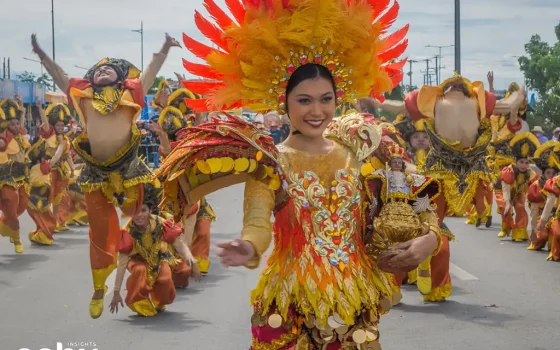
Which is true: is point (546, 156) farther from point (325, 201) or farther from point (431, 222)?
point (325, 201)

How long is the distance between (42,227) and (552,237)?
7.93 meters

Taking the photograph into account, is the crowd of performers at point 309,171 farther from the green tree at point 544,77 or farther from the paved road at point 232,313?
the green tree at point 544,77

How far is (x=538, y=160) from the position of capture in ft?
44.5

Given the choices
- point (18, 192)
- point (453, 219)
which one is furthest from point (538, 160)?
point (18, 192)

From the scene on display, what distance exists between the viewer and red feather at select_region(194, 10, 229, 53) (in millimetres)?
4383

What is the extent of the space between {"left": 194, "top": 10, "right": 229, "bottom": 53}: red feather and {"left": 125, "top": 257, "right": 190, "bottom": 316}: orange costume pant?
525 centimetres

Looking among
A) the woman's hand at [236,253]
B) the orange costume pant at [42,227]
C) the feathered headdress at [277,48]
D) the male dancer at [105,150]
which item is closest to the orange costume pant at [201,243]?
the male dancer at [105,150]

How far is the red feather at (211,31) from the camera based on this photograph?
4.38 metres

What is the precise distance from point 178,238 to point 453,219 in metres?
10.1

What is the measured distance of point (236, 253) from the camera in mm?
3832

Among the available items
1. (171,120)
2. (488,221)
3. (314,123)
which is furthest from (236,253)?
(488,221)

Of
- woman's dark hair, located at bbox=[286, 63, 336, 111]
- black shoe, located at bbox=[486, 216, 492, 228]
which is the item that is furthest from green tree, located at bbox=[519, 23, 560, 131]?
woman's dark hair, located at bbox=[286, 63, 336, 111]

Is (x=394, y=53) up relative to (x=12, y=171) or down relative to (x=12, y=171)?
up

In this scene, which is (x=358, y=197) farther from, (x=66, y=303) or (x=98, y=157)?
(x=66, y=303)
